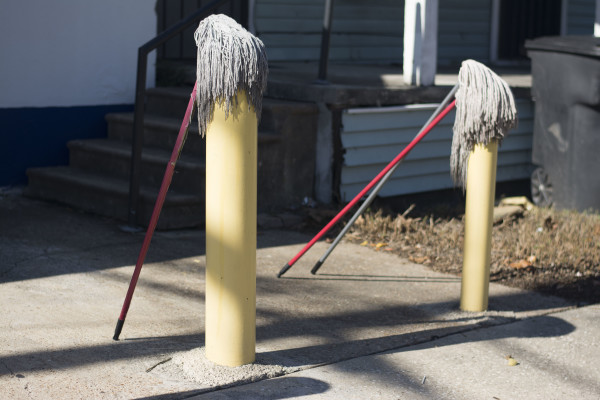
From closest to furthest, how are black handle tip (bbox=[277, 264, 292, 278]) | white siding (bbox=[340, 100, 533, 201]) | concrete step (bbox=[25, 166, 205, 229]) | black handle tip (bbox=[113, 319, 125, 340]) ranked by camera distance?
1. black handle tip (bbox=[113, 319, 125, 340])
2. black handle tip (bbox=[277, 264, 292, 278])
3. concrete step (bbox=[25, 166, 205, 229])
4. white siding (bbox=[340, 100, 533, 201])

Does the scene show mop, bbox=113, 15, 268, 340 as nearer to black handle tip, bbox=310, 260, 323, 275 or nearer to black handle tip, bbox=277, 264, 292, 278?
black handle tip, bbox=277, 264, 292, 278

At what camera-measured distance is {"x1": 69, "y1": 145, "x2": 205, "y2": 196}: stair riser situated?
5.62 m

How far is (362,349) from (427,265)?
1579 millimetres

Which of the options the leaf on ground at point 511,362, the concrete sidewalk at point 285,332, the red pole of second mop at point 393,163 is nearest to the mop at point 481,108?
the red pole of second mop at point 393,163

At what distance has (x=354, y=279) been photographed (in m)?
4.61

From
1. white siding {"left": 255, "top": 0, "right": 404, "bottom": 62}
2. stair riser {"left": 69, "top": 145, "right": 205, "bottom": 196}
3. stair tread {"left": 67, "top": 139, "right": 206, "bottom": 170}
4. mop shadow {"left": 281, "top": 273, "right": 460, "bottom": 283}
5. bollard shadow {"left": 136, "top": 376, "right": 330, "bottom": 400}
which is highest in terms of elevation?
white siding {"left": 255, "top": 0, "right": 404, "bottom": 62}

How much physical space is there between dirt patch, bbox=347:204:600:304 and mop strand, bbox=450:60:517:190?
1141mm

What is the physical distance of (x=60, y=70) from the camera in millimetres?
6293

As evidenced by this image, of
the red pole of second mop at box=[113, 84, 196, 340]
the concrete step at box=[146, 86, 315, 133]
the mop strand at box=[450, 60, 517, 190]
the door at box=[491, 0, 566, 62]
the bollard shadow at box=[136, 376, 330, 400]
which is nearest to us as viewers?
the bollard shadow at box=[136, 376, 330, 400]

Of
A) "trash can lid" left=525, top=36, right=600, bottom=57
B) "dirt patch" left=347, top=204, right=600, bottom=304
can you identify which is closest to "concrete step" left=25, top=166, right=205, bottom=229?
"dirt patch" left=347, top=204, right=600, bottom=304

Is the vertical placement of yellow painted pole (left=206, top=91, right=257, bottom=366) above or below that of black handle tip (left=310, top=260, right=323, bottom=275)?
above

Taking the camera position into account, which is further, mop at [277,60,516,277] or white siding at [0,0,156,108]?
white siding at [0,0,156,108]

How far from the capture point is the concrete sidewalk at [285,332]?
121 inches

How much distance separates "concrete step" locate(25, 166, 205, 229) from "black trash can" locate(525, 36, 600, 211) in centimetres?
284
